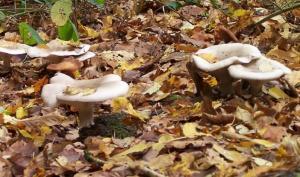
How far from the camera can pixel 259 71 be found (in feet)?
9.69

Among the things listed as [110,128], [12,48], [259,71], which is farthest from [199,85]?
[12,48]

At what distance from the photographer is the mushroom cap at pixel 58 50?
13.3 ft

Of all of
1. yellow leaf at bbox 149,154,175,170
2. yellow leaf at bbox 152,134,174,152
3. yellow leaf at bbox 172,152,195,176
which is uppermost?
yellow leaf at bbox 172,152,195,176

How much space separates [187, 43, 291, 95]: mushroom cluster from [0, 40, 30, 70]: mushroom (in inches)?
62.5

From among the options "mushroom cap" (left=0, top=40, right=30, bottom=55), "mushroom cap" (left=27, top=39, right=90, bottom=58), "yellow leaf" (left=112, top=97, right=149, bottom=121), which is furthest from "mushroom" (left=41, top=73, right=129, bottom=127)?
"mushroom cap" (left=0, top=40, right=30, bottom=55)

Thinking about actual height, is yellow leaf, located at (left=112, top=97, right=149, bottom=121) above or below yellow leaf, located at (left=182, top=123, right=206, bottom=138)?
below

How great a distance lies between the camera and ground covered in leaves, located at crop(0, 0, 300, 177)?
8.34 feet

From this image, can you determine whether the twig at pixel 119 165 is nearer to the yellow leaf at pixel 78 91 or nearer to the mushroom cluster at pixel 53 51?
the yellow leaf at pixel 78 91

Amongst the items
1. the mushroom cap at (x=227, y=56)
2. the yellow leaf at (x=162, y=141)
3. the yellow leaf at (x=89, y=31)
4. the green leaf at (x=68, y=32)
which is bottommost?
the yellow leaf at (x=89, y=31)

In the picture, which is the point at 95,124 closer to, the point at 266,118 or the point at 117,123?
the point at 117,123

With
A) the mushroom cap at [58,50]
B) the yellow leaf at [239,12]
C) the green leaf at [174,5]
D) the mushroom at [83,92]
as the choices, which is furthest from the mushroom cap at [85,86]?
the green leaf at [174,5]

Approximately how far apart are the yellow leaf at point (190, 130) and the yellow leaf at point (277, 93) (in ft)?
1.93

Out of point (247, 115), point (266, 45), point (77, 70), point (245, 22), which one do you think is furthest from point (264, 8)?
point (247, 115)

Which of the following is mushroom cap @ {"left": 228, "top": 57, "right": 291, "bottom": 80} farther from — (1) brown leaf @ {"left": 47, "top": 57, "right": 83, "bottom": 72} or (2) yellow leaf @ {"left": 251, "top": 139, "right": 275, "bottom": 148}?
(1) brown leaf @ {"left": 47, "top": 57, "right": 83, "bottom": 72}
